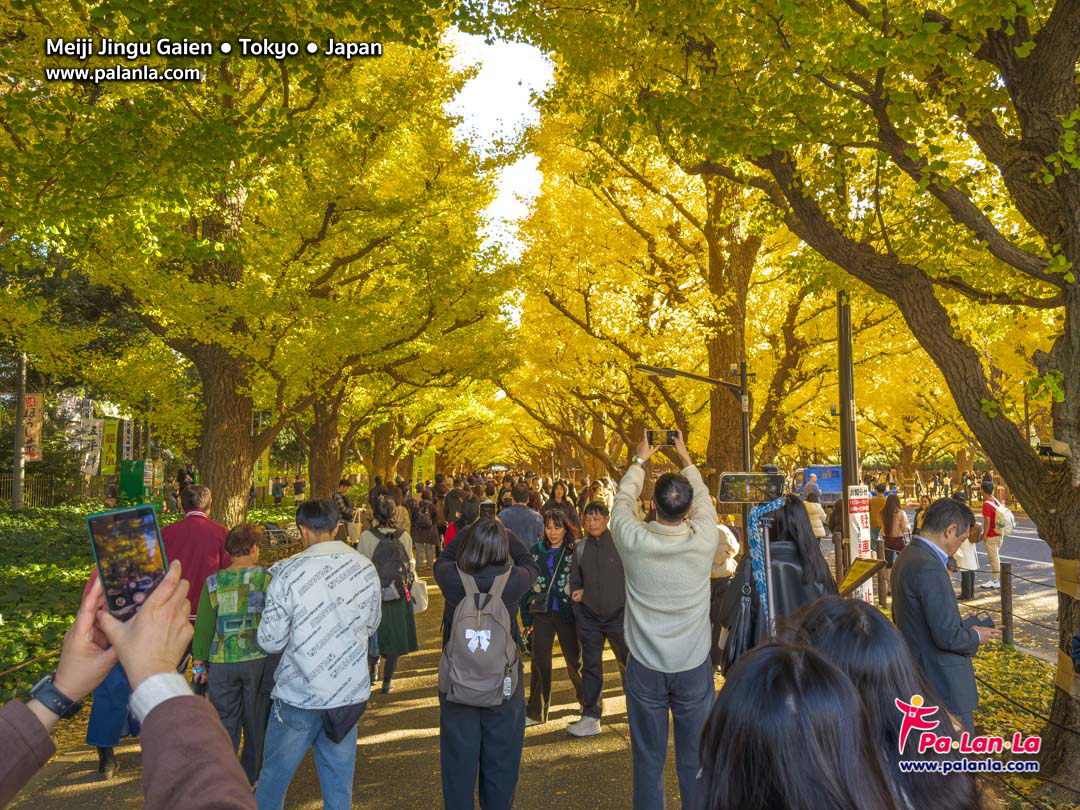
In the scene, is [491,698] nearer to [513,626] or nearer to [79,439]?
[513,626]

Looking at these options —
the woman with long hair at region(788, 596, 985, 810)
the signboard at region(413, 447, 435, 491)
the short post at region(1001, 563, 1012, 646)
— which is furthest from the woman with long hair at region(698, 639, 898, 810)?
the signboard at region(413, 447, 435, 491)

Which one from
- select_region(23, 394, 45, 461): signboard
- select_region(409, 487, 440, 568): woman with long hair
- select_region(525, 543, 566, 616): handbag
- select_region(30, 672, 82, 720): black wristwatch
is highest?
select_region(23, 394, 45, 461): signboard

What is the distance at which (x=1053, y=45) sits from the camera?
467 centimetres

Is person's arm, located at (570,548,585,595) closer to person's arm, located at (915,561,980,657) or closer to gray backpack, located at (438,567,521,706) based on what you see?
gray backpack, located at (438,567,521,706)

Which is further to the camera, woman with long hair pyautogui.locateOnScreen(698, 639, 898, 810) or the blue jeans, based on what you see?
the blue jeans

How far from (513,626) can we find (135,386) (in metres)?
17.5

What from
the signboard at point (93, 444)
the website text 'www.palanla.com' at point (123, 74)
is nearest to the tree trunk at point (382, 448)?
the signboard at point (93, 444)

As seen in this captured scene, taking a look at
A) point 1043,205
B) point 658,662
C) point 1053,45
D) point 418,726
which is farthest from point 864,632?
point 418,726

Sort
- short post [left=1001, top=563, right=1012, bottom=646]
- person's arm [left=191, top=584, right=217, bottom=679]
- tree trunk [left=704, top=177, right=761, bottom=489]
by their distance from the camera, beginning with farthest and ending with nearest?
tree trunk [left=704, top=177, right=761, bottom=489]
short post [left=1001, top=563, right=1012, bottom=646]
person's arm [left=191, top=584, right=217, bottom=679]

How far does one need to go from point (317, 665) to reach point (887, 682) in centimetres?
283

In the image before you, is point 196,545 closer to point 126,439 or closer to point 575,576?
Answer: point 575,576

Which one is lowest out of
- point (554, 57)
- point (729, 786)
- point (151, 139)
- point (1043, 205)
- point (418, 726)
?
point (418, 726)

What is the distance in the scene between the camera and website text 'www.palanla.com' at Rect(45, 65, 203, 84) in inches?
289

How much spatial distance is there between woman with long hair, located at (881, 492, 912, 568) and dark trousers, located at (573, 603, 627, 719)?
8.77 m
